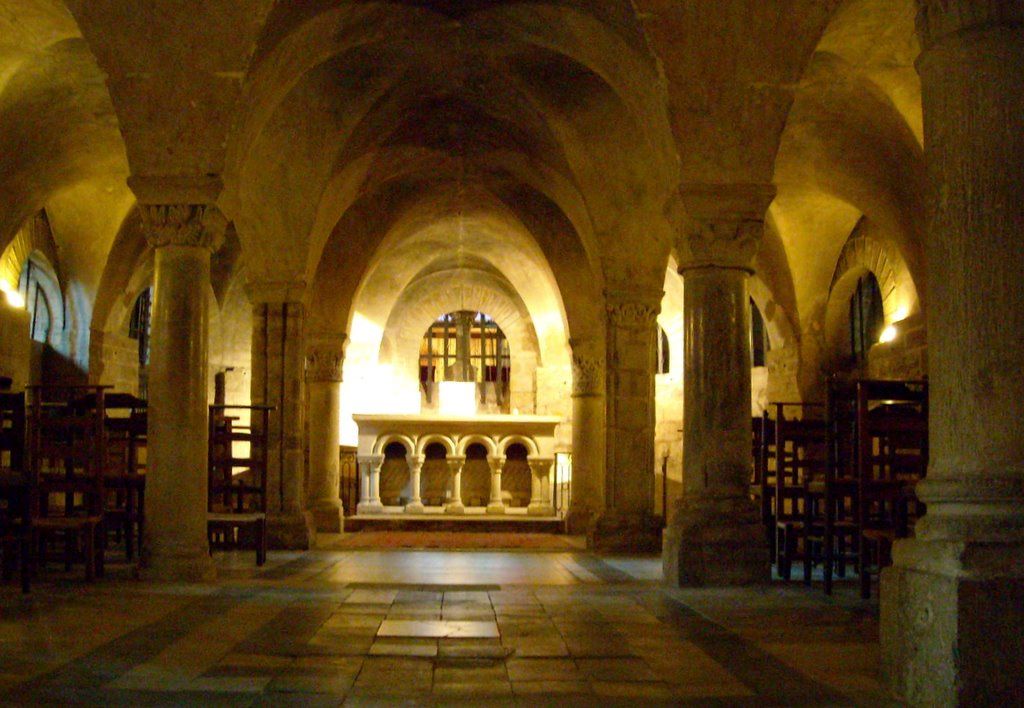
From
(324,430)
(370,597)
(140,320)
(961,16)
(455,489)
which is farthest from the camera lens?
(140,320)

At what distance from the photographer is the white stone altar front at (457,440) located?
18531 mm

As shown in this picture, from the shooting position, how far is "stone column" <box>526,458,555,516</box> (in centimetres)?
1848

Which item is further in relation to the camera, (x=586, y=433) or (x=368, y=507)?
(x=368, y=507)

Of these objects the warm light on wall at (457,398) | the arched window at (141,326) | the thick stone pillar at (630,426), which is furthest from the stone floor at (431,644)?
the arched window at (141,326)

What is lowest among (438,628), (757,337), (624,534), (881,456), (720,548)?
(624,534)

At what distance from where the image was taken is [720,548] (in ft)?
27.3

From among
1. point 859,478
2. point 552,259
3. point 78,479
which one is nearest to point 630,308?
point 552,259

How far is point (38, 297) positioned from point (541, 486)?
28.5 ft

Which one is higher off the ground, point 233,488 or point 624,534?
point 233,488

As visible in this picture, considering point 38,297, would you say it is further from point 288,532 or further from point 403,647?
point 403,647

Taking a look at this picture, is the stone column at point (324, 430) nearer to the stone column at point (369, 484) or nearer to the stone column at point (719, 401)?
the stone column at point (369, 484)

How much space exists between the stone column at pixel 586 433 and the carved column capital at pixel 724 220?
25.3ft

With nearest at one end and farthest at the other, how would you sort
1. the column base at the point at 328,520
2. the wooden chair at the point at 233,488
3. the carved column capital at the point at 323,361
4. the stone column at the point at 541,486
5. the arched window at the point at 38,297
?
the wooden chair at the point at 233,488 < the column base at the point at 328,520 < the carved column capital at the point at 323,361 < the arched window at the point at 38,297 < the stone column at the point at 541,486

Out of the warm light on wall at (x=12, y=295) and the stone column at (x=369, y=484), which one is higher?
the warm light on wall at (x=12, y=295)
